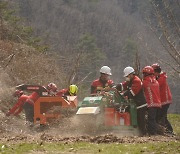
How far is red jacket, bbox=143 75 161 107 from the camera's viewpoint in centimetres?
1358

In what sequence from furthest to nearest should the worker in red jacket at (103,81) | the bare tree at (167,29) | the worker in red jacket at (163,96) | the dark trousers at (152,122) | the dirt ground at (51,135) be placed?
1. the bare tree at (167,29)
2. the worker in red jacket at (103,81)
3. the worker in red jacket at (163,96)
4. the dark trousers at (152,122)
5. the dirt ground at (51,135)

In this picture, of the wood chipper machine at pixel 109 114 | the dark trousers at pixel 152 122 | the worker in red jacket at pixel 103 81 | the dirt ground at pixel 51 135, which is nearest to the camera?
the dirt ground at pixel 51 135

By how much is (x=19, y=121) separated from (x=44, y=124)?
109 cm

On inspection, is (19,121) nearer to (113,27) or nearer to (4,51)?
(4,51)

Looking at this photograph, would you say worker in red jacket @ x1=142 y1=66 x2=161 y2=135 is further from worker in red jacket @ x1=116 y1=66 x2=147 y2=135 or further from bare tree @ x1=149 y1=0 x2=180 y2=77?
bare tree @ x1=149 y1=0 x2=180 y2=77

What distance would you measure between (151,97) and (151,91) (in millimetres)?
181

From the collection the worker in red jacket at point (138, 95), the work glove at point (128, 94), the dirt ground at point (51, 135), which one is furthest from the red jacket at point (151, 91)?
the dirt ground at point (51, 135)

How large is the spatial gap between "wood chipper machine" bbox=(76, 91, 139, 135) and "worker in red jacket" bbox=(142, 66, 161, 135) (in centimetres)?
43

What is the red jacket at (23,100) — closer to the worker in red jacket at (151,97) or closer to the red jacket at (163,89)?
the worker in red jacket at (151,97)

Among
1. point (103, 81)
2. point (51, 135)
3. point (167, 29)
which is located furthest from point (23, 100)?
point (167, 29)

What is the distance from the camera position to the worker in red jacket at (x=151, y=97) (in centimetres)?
1339

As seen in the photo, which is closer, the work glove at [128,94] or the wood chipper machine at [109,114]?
the wood chipper machine at [109,114]

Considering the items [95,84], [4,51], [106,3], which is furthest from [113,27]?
[95,84]

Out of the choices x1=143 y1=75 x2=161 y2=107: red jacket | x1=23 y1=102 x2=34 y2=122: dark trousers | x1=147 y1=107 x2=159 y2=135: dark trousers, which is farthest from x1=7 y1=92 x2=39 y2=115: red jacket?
x1=147 y1=107 x2=159 y2=135: dark trousers
